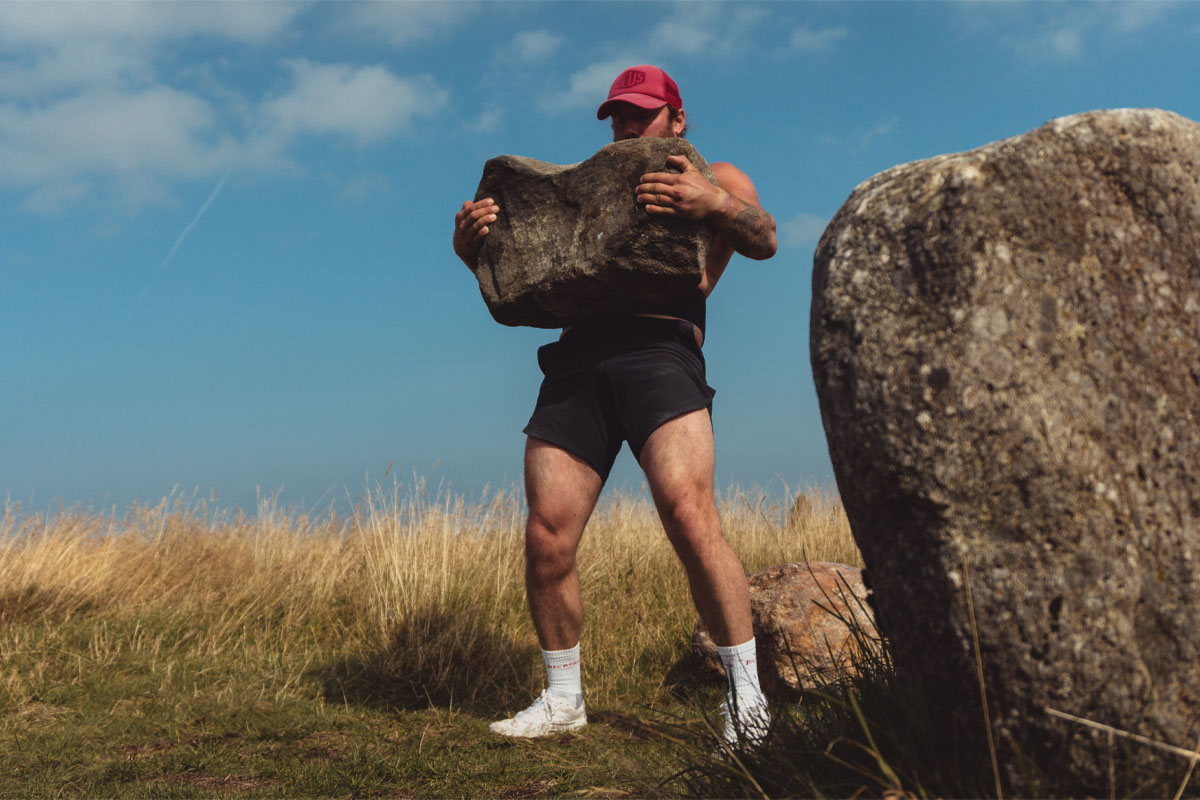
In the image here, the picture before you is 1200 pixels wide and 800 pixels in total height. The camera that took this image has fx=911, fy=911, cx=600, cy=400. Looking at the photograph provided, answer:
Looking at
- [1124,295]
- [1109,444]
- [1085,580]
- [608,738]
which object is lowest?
[608,738]

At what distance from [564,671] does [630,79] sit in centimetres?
254

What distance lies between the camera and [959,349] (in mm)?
1701

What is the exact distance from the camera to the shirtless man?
11.1 feet

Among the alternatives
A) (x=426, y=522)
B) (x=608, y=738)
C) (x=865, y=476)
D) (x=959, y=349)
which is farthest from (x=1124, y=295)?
(x=426, y=522)

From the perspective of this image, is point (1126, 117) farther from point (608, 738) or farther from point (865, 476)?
point (608, 738)

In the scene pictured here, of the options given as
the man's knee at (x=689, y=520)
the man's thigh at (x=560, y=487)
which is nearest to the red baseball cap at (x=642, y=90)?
the man's thigh at (x=560, y=487)

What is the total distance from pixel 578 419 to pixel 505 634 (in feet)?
6.07

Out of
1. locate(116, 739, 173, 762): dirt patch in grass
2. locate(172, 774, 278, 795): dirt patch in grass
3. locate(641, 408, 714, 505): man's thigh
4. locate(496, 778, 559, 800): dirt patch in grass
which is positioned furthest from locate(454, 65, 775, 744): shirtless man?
locate(116, 739, 173, 762): dirt patch in grass

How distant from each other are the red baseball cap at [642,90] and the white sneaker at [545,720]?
98.9 inches

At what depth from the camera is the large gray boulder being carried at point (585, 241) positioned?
3418mm

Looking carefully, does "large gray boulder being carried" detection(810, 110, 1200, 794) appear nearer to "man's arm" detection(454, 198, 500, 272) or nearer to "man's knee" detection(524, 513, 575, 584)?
"man's knee" detection(524, 513, 575, 584)

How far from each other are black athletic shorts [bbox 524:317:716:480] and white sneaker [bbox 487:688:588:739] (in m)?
1.00

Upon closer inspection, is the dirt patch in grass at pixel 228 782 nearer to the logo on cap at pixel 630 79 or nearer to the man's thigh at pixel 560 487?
the man's thigh at pixel 560 487

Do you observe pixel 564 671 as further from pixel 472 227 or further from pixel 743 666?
pixel 472 227
